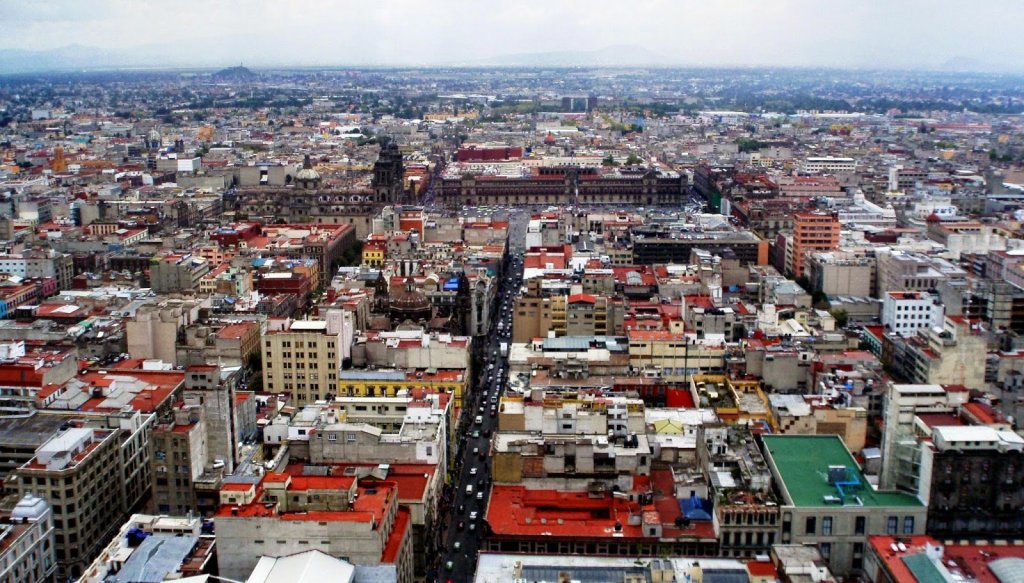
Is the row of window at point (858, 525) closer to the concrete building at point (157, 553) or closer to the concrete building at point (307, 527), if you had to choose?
the concrete building at point (307, 527)

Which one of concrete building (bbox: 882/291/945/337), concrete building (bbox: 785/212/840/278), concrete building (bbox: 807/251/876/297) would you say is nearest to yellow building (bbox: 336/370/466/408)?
concrete building (bbox: 882/291/945/337)

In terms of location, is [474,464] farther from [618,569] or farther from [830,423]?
[618,569]

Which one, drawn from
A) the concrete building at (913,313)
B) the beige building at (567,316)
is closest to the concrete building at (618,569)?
the beige building at (567,316)

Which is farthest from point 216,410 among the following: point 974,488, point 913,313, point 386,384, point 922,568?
point 913,313

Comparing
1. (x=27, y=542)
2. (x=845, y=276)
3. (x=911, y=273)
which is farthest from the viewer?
(x=845, y=276)

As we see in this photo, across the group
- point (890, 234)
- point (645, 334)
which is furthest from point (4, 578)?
point (890, 234)
